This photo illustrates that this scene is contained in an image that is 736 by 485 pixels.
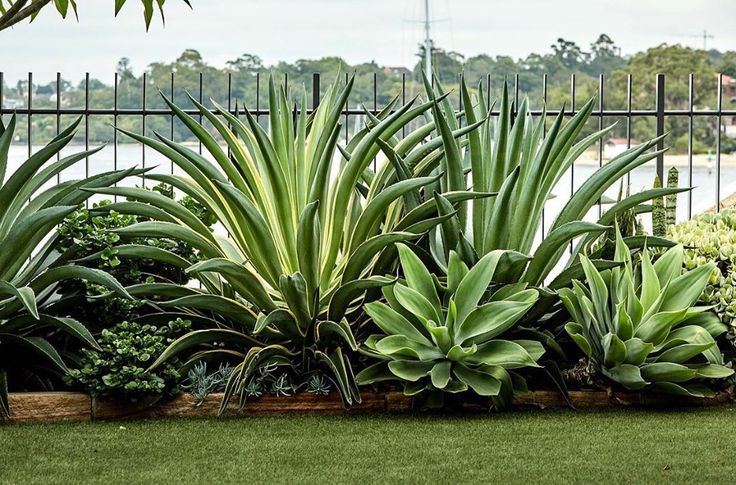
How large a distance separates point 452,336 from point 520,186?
105 cm

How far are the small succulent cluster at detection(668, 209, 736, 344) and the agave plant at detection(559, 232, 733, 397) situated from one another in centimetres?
11

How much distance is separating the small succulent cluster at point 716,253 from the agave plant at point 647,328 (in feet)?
0.37

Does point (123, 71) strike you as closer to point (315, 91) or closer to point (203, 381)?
point (315, 91)

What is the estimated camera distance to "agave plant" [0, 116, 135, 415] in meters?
4.79

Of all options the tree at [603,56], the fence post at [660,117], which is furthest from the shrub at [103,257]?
the tree at [603,56]

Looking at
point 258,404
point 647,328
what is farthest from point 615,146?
point 258,404

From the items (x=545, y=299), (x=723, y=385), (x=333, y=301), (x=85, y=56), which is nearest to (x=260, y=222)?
Result: (x=333, y=301)

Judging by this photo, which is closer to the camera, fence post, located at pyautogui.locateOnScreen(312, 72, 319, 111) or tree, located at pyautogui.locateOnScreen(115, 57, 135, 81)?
fence post, located at pyautogui.locateOnScreen(312, 72, 319, 111)

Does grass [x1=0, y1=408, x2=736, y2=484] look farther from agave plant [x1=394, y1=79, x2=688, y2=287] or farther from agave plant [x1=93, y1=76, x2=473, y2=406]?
agave plant [x1=394, y1=79, x2=688, y2=287]

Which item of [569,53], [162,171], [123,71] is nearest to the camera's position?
[162,171]

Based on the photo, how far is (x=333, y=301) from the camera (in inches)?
199

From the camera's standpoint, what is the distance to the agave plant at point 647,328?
4.85 m

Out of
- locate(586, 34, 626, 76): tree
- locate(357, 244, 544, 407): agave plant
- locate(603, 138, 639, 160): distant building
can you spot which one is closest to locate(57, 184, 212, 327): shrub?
locate(357, 244, 544, 407): agave plant

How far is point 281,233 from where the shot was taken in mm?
5250
